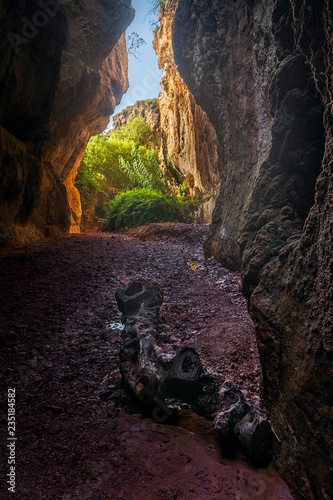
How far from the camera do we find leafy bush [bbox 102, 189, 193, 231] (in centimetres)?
1403

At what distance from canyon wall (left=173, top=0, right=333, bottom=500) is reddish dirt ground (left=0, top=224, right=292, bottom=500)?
15.0 inches

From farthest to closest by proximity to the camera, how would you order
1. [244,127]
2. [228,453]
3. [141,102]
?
1. [141,102]
2. [244,127]
3. [228,453]

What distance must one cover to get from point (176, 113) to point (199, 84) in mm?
13611

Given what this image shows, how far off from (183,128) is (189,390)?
757 inches

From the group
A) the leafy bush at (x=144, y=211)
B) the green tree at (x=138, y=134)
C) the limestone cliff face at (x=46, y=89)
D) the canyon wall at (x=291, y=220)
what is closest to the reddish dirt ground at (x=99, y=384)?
the canyon wall at (x=291, y=220)

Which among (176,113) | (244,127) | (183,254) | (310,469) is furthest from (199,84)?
(176,113)

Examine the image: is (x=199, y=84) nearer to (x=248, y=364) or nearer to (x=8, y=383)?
(x=248, y=364)

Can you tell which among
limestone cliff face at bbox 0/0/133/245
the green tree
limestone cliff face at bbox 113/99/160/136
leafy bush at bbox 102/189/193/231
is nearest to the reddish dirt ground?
limestone cliff face at bbox 0/0/133/245

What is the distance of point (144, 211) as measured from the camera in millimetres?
14086

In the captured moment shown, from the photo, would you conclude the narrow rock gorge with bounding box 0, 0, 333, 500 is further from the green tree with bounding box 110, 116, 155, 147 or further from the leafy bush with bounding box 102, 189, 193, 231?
the green tree with bounding box 110, 116, 155, 147

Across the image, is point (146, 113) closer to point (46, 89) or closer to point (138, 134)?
point (138, 134)

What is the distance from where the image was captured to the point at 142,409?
8.02 ft

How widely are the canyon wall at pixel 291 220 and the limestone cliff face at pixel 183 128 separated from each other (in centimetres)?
808

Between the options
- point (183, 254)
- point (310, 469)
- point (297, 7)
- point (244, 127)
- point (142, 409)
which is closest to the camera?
point (310, 469)
